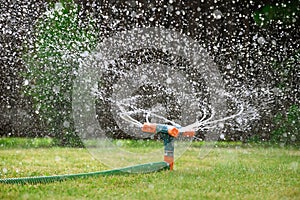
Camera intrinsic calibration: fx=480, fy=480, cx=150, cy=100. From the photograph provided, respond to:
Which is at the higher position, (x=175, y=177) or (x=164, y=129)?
(x=164, y=129)

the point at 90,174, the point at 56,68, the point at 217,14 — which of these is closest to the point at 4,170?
the point at 90,174

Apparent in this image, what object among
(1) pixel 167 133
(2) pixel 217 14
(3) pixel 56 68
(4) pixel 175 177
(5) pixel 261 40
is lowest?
(4) pixel 175 177

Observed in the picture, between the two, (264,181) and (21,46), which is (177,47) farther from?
(264,181)

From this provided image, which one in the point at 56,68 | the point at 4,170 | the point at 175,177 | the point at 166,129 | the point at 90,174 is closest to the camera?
the point at 90,174

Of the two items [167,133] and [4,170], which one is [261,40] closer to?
[167,133]

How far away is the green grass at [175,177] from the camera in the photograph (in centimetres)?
320

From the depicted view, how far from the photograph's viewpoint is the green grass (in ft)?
10.5

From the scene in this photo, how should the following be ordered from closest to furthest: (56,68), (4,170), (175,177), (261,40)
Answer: (175,177), (4,170), (56,68), (261,40)

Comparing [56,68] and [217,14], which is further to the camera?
[217,14]

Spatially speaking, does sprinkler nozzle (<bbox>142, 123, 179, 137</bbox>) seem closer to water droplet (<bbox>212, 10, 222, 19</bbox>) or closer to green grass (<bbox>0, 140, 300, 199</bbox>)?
green grass (<bbox>0, 140, 300, 199</bbox>)

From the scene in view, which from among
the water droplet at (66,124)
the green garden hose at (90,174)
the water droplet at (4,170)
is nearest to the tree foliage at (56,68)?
the water droplet at (66,124)

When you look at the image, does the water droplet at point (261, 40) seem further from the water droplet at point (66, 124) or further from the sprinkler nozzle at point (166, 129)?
the sprinkler nozzle at point (166, 129)

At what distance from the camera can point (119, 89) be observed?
7145mm

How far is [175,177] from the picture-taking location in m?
3.89
